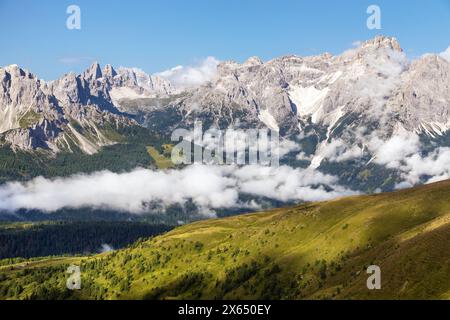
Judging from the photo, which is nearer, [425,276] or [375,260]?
[425,276]

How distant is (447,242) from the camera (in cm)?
17300
